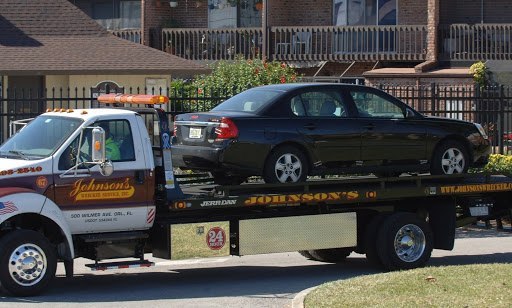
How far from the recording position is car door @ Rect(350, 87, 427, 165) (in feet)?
48.4

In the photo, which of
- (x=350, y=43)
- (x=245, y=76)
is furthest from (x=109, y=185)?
(x=350, y=43)

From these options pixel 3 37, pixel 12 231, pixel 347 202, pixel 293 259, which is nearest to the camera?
pixel 12 231

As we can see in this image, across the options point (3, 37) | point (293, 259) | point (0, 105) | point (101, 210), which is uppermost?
point (3, 37)

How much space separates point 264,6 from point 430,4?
17.4 ft

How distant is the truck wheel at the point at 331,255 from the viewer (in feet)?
51.6

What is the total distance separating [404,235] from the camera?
48.1ft

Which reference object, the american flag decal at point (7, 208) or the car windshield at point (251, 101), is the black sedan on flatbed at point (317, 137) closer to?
the car windshield at point (251, 101)

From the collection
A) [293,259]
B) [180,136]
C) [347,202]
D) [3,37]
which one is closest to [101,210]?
[180,136]

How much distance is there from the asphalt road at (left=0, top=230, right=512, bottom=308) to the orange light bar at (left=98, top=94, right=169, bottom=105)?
2213 mm

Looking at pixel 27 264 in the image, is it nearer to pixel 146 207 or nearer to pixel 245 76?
pixel 146 207

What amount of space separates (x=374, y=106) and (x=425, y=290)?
149 inches

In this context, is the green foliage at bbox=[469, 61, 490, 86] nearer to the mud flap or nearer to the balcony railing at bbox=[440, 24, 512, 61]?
the balcony railing at bbox=[440, 24, 512, 61]

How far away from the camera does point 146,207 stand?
1305 centimetres

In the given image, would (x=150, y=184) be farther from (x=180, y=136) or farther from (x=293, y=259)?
(x=293, y=259)
